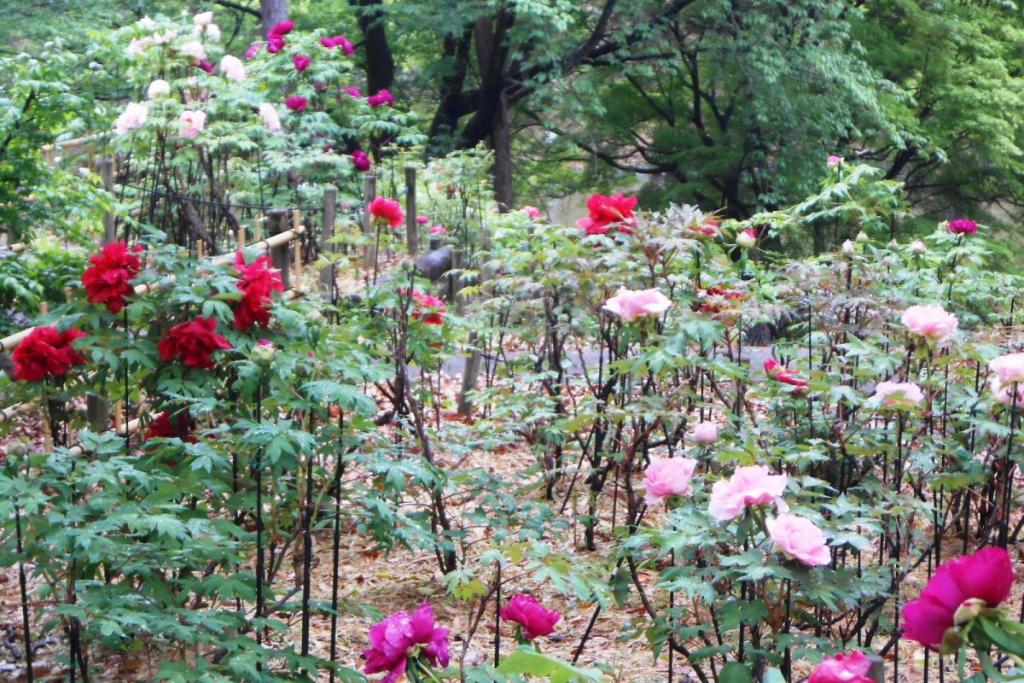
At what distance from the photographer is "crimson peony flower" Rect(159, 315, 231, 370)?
2934 mm

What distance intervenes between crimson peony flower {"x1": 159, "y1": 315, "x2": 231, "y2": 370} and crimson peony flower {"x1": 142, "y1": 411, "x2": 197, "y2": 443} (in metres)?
0.33

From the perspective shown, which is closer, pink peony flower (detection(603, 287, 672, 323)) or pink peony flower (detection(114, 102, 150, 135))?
pink peony flower (detection(603, 287, 672, 323))

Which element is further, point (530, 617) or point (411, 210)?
point (411, 210)

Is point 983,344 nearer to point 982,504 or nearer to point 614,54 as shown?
point 982,504

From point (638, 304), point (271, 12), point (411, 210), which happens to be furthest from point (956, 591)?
point (271, 12)

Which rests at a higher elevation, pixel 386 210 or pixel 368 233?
pixel 386 210

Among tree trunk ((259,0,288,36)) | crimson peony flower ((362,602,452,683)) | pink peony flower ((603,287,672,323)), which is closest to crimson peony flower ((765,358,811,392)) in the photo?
pink peony flower ((603,287,672,323))

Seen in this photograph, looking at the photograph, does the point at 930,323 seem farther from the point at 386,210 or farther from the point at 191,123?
the point at 191,123

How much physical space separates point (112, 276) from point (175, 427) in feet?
1.69

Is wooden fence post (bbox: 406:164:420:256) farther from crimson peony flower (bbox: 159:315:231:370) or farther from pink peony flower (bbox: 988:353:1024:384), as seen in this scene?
pink peony flower (bbox: 988:353:1024:384)

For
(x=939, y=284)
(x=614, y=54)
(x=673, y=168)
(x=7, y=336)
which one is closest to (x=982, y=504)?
(x=939, y=284)

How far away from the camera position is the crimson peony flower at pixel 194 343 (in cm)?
293

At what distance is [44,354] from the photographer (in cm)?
310

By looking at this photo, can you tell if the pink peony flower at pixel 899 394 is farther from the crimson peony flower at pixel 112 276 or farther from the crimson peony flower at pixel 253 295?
the crimson peony flower at pixel 112 276
